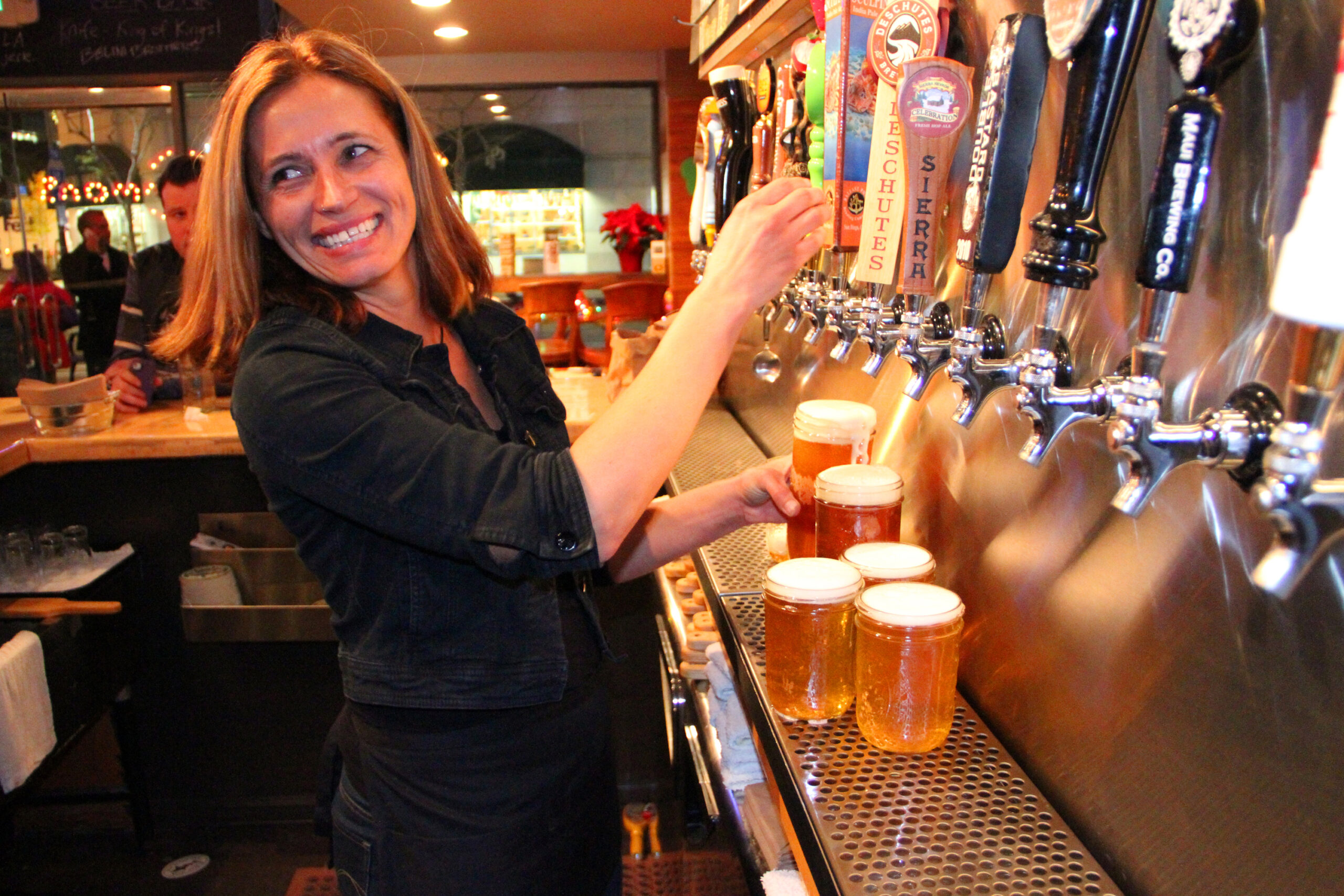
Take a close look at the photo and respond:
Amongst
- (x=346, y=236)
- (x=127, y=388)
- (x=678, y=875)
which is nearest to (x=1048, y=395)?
(x=346, y=236)

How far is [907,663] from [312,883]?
213 cm

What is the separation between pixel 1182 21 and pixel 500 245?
7.50 metres

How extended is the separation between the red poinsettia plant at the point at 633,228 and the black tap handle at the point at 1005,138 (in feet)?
22.6

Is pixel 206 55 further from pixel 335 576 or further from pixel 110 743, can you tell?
pixel 335 576

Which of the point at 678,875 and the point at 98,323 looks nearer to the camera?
the point at 678,875

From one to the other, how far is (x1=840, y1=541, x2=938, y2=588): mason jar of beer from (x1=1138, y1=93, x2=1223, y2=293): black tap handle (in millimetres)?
441

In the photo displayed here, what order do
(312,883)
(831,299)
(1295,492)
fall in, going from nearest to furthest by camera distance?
(1295,492), (831,299), (312,883)

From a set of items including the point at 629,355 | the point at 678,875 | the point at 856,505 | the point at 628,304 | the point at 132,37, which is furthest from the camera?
the point at 628,304

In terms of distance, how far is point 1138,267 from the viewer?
718 millimetres

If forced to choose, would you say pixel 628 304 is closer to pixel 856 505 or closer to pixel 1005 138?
pixel 856 505

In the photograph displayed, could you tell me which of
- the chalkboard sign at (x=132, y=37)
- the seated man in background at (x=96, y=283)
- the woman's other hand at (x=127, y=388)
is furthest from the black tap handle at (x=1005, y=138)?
the seated man in background at (x=96, y=283)

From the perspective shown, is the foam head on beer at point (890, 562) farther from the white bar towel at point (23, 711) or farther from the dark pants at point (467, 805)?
the white bar towel at point (23, 711)

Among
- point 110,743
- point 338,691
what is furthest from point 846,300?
point 110,743

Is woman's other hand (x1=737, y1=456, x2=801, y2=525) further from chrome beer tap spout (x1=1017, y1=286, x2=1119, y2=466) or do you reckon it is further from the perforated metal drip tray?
chrome beer tap spout (x1=1017, y1=286, x2=1119, y2=466)
